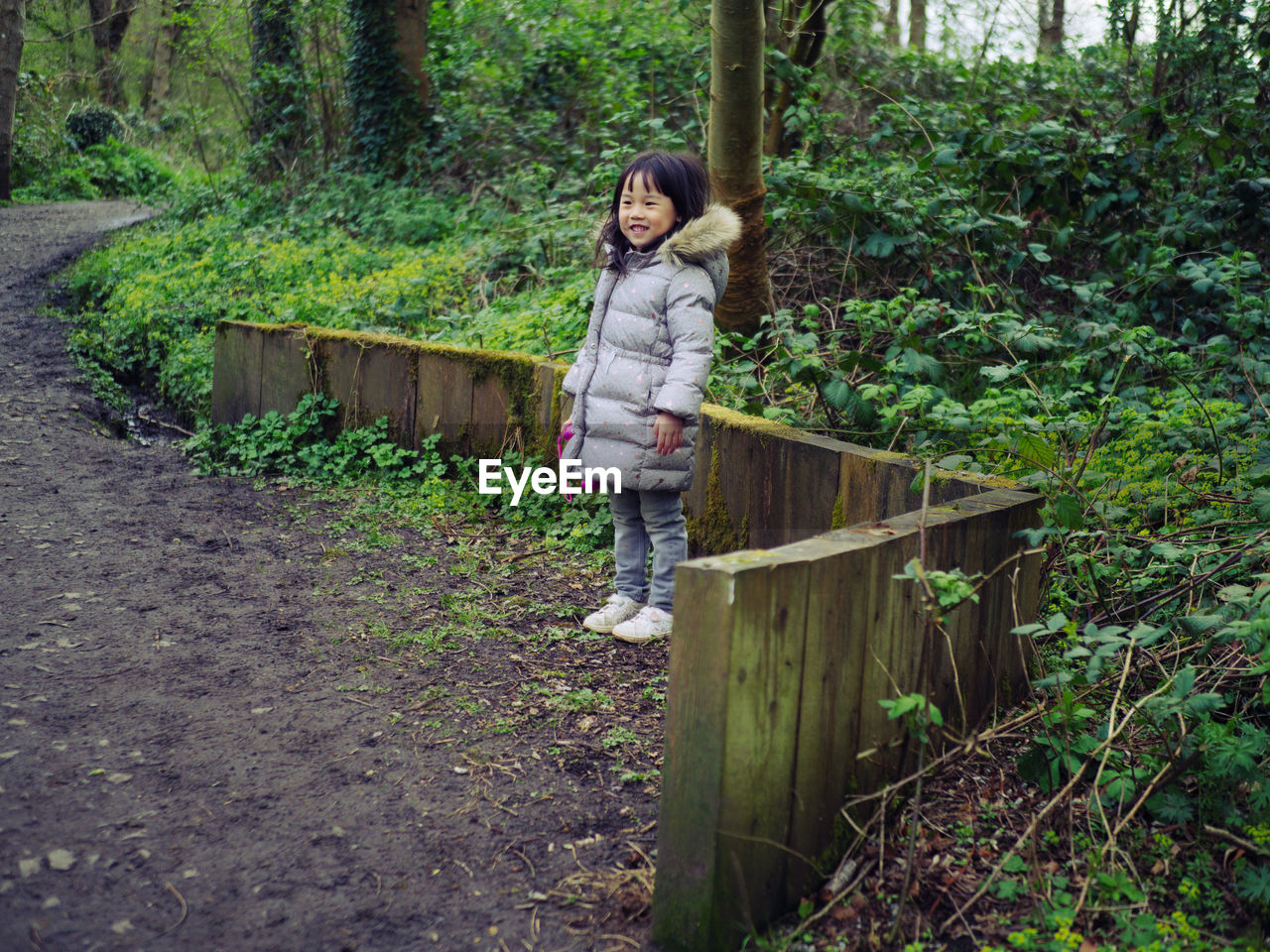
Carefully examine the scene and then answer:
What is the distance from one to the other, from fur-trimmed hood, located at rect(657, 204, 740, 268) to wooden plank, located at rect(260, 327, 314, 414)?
11.0ft

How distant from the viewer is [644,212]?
140 inches

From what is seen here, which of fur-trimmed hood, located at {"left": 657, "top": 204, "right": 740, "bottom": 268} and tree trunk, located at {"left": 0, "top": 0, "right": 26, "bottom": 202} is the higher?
tree trunk, located at {"left": 0, "top": 0, "right": 26, "bottom": 202}

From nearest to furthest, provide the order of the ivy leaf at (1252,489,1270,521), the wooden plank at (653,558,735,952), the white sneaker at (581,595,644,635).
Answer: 1. the wooden plank at (653,558,735,952)
2. the ivy leaf at (1252,489,1270,521)
3. the white sneaker at (581,595,644,635)

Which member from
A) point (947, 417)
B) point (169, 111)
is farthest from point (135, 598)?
point (169, 111)

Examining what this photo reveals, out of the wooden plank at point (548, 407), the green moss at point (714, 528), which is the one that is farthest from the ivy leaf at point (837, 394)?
the wooden plank at point (548, 407)

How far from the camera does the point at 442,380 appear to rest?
18.4 feet

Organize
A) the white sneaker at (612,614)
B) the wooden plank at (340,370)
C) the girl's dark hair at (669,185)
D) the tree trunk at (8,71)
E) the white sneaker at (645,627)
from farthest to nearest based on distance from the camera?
the tree trunk at (8,71) → the wooden plank at (340,370) → the white sneaker at (612,614) → the white sneaker at (645,627) → the girl's dark hair at (669,185)

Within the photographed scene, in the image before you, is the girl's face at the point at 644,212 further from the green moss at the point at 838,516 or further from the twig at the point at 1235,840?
the twig at the point at 1235,840

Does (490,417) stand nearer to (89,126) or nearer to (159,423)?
(159,423)

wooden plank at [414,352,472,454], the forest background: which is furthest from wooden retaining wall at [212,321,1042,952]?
wooden plank at [414,352,472,454]

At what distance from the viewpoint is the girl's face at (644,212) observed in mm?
3566

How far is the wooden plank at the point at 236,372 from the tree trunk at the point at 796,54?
4.29m

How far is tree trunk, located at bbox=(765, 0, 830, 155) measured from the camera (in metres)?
7.82
